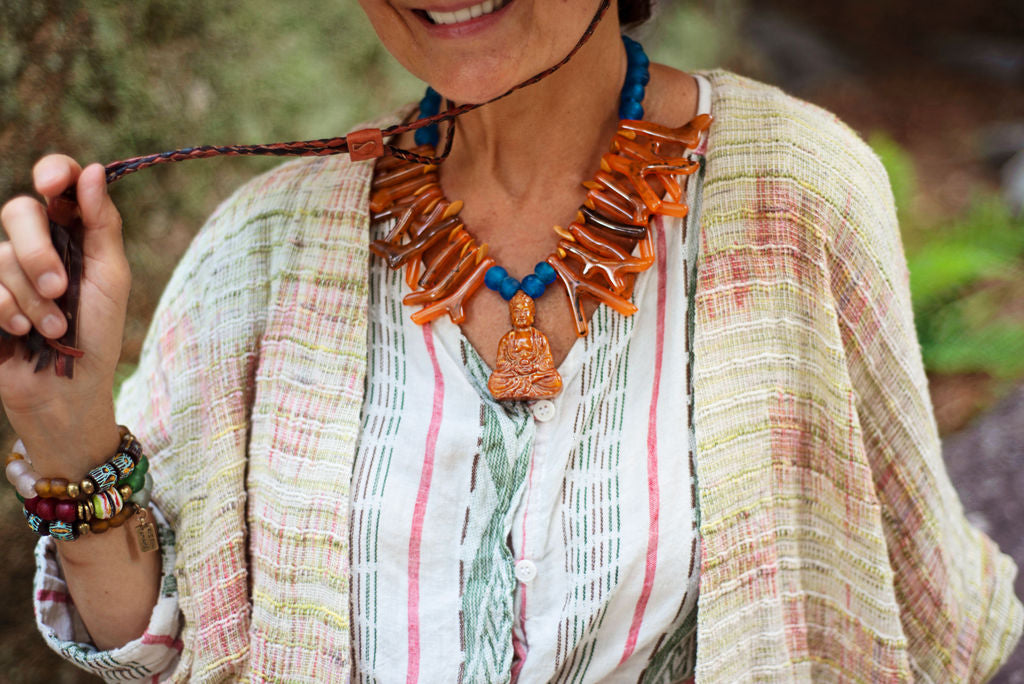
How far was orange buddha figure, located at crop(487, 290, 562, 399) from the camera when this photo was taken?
1.38 meters

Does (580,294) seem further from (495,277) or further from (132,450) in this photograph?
(132,450)

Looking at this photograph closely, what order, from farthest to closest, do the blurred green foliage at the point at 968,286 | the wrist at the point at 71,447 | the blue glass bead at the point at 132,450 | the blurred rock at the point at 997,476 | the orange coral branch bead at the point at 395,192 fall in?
the blurred green foliage at the point at 968,286
the blurred rock at the point at 997,476
the orange coral branch bead at the point at 395,192
the blue glass bead at the point at 132,450
the wrist at the point at 71,447

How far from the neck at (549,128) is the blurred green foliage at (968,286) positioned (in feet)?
8.31

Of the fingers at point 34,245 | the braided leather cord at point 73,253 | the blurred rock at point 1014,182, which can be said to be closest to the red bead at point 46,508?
the braided leather cord at point 73,253

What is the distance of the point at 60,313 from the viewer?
111cm

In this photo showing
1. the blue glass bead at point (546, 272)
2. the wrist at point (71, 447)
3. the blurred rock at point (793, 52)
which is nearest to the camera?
the wrist at point (71, 447)

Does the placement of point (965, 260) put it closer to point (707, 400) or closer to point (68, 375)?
point (707, 400)

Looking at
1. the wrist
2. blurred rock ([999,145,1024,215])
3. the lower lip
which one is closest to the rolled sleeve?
the wrist

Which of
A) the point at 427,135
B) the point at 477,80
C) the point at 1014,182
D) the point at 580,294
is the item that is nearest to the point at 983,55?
the point at 1014,182

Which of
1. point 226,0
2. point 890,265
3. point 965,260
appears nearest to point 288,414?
point 890,265

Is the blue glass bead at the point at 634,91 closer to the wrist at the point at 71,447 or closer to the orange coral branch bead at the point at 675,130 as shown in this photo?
the orange coral branch bead at the point at 675,130

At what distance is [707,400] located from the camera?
4.46ft

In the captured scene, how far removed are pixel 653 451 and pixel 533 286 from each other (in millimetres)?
324

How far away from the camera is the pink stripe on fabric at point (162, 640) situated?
1.46 metres
